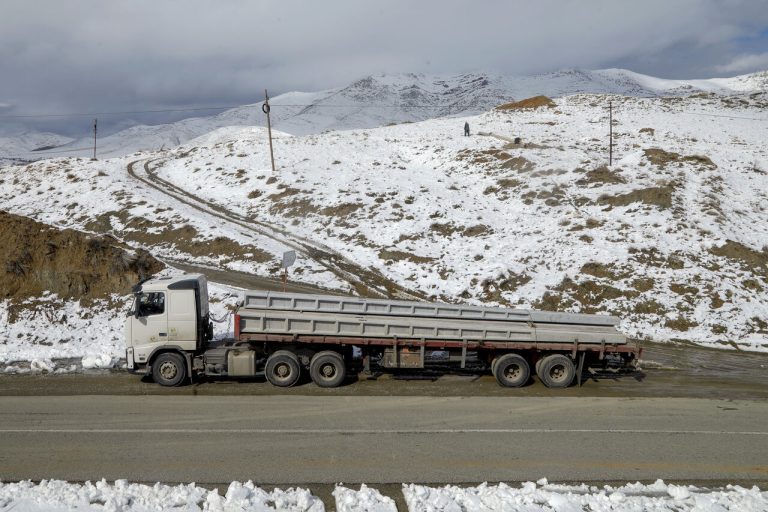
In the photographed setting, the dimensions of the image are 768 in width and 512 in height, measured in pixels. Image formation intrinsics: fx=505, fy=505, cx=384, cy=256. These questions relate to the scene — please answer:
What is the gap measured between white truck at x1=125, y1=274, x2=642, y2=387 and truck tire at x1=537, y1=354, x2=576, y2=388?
0.03 meters

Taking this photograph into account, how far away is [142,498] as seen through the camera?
768cm

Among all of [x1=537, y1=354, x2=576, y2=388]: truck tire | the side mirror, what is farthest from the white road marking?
the side mirror

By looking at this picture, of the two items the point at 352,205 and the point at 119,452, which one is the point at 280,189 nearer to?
the point at 352,205

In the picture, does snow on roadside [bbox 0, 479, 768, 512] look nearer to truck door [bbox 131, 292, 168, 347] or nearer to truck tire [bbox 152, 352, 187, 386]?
truck tire [bbox 152, 352, 187, 386]

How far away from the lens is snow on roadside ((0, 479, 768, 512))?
7547 millimetres

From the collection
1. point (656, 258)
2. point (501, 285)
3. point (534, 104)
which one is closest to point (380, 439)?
point (501, 285)

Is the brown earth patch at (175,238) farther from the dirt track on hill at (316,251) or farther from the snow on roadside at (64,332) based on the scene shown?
the snow on roadside at (64,332)

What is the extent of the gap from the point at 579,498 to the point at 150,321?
11.0 metres

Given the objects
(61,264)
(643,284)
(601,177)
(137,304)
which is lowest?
(643,284)

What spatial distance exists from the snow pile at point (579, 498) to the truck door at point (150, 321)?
8313mm

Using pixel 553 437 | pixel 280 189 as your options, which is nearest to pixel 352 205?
pixel 280 189

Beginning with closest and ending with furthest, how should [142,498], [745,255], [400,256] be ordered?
[142,498] < [745,255] < [400,256]

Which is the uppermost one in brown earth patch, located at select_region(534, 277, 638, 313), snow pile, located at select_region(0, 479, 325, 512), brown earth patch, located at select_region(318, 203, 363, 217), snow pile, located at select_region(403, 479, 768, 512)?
brown earth patch, located at select_region(318, 203, 363, 217)

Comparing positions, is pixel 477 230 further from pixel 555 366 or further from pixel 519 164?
pixel 555 366
